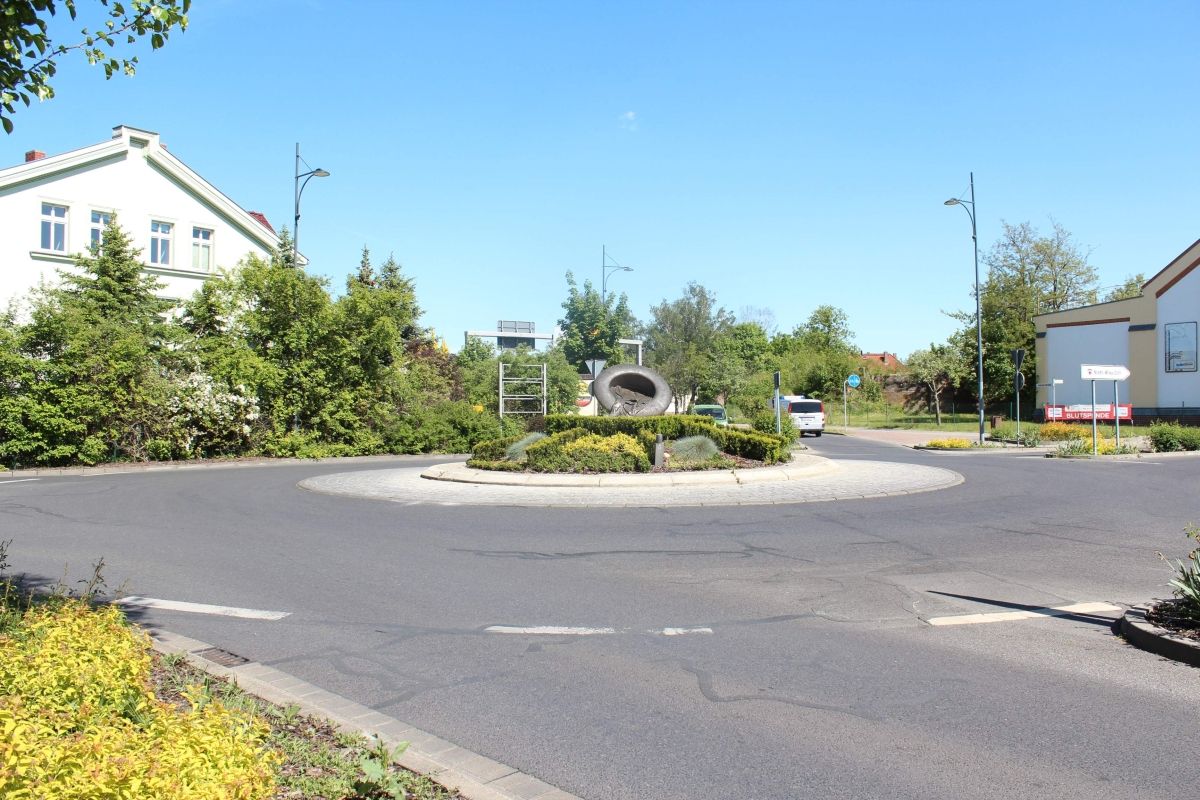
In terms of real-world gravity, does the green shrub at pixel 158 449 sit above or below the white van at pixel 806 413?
below

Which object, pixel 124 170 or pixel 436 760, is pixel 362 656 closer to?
pixel 436 760

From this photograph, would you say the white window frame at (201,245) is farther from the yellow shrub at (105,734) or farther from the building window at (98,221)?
the yellow shrub at (105,734)

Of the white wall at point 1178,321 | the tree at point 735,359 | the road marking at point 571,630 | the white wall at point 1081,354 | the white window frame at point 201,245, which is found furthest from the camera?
the tree at point 735,359

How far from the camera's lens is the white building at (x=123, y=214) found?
2895 centimetres

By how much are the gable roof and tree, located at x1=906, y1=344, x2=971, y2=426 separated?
3912cm

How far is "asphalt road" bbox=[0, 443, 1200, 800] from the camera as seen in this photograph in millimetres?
4078

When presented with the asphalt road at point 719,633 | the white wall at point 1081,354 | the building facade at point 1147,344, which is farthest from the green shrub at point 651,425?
the white wall at point 1081,354

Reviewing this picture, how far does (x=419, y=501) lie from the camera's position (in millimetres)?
14836

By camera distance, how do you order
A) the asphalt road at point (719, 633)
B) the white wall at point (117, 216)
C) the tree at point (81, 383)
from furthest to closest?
the white wall at point (117, 216) → the tree at point (81, 383) → the asphalt road at point (719, 633)

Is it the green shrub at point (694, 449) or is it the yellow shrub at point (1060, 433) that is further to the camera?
the yellow shrub at point (1060, 433)

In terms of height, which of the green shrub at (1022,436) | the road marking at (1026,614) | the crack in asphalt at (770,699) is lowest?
the crack in asphalt at (770,699)

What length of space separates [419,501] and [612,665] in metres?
9.83

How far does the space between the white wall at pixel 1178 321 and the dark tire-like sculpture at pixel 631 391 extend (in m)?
32.2

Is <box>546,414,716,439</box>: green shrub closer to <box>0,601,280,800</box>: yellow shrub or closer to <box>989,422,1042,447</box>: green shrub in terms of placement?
<box>0,601,280,800</box>: yellow shrub
